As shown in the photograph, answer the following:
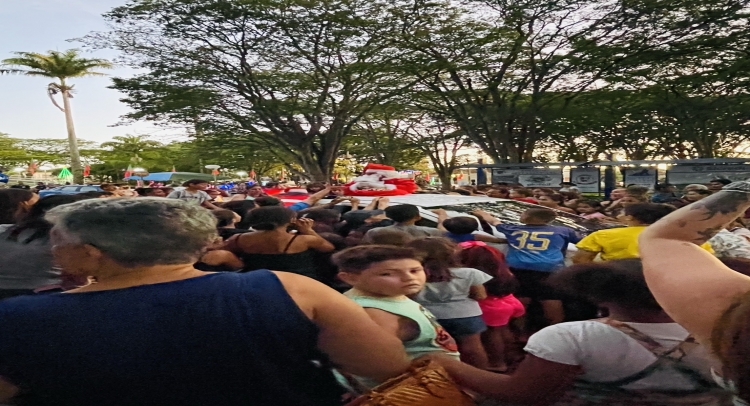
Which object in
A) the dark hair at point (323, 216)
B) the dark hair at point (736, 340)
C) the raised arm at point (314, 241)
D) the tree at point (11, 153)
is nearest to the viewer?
the dark hair at point (736, 340)

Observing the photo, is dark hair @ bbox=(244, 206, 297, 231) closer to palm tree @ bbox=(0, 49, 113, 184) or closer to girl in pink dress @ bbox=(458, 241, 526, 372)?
girl in pink dress @ bbox=(458, 241, 526, 372)

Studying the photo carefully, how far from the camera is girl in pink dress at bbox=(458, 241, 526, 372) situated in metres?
3.47

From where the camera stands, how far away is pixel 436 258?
2.97 meters

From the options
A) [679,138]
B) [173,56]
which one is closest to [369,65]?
[173,56]

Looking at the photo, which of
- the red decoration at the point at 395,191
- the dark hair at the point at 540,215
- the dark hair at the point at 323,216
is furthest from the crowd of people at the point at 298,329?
the red decoration at the point at 395,191

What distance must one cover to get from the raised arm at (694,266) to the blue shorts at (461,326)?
5.76 feet

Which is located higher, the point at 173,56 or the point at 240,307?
the point at 173,56

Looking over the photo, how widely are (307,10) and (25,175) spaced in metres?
39.4

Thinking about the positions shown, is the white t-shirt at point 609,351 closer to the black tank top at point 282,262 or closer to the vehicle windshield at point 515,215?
the black tank top at point 282,262

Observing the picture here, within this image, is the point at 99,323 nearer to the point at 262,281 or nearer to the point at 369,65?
the point at 262,281

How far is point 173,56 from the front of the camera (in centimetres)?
1983

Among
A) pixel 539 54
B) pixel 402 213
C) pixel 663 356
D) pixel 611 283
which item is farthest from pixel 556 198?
pixel 539 54

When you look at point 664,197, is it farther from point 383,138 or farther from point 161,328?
point 383,138

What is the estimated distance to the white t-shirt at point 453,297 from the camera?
3.03m
